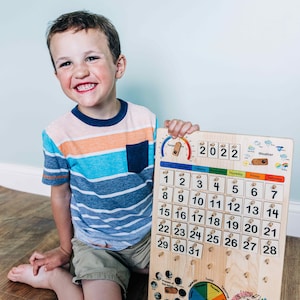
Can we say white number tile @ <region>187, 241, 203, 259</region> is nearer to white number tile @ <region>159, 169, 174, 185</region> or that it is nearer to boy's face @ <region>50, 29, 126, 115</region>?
white number tile @ <region>159, 169, 174, 185</region>

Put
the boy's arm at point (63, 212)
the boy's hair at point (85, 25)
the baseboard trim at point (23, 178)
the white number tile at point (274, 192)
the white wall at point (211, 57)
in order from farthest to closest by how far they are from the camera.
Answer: the baseboard trim at point (23, 178) → the white wall at point (211, 57) → the boy's arm at point (63, 212) → the boy's hair at point (85, 25) → the white number tile at point (274, 192)

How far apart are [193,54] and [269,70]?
0.21 meters

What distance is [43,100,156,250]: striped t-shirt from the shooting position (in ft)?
2.54

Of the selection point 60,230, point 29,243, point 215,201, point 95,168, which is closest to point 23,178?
point 29,243

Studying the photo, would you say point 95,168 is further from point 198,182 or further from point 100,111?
point 198,182

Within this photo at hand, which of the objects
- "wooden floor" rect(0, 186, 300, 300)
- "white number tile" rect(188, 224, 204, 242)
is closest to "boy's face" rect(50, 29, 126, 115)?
"white number tile" rect(188, 224, 204, 242)

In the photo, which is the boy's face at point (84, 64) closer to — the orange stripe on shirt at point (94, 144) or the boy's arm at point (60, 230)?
the orange stripe on shirt at point (94, 144)

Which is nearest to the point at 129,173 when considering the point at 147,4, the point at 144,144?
the point at 144,144

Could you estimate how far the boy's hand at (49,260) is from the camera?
33.2 inches

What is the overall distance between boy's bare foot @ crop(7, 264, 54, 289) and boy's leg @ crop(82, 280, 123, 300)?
0.40ft

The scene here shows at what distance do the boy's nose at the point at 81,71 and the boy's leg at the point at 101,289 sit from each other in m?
0.42

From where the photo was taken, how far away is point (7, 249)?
39.4 inches

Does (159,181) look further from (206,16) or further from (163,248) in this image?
(206,16)

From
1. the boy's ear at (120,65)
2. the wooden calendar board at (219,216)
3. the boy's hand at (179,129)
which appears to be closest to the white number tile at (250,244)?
the wooden calendar board at (219,216)
